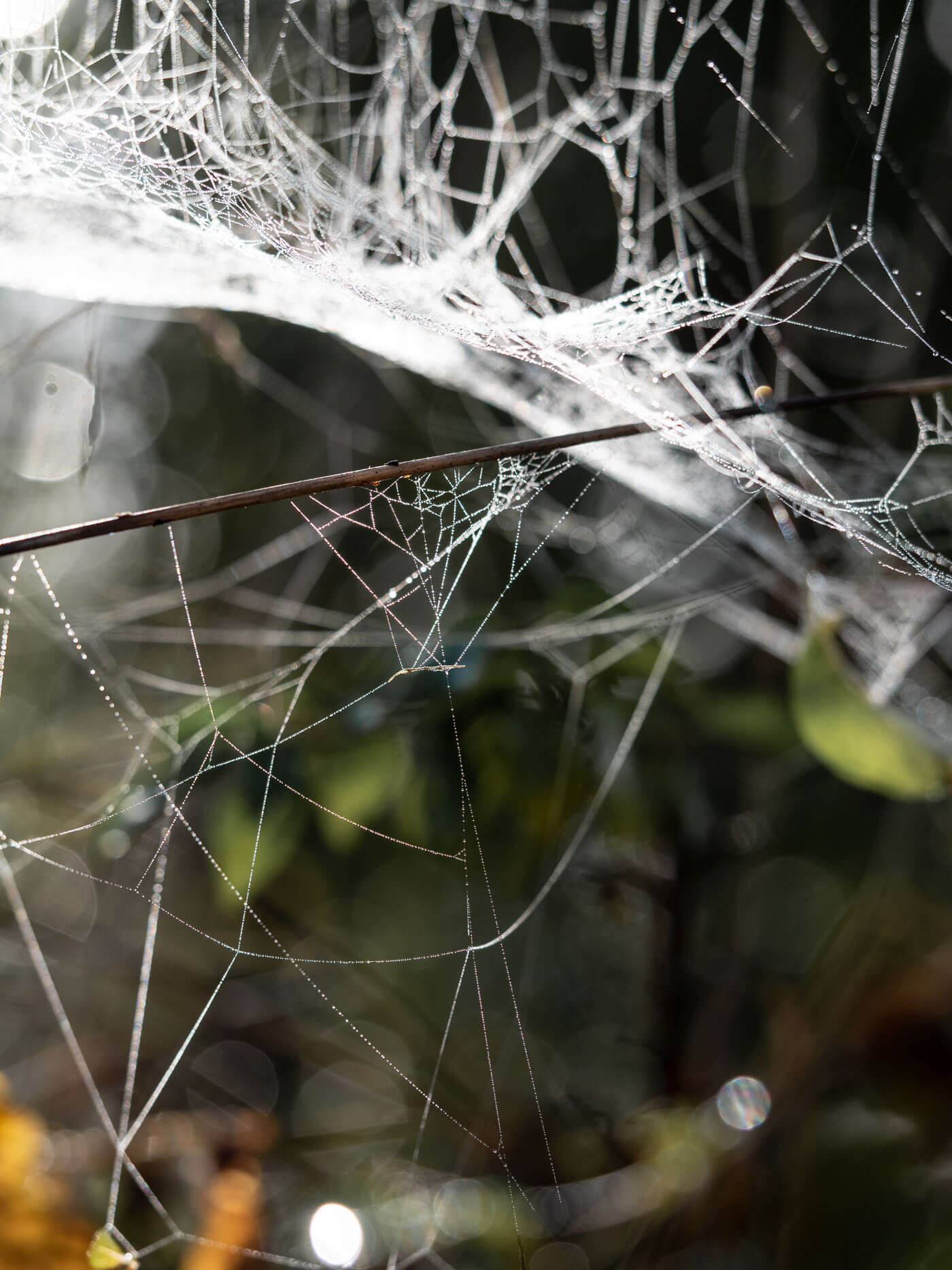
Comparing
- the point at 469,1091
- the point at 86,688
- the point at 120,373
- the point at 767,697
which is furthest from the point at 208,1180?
the point at 120,373

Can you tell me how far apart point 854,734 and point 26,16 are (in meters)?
0.70

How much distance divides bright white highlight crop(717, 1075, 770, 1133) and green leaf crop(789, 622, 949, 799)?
0.74ft

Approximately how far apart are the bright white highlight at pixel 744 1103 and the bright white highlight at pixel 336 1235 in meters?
0.25

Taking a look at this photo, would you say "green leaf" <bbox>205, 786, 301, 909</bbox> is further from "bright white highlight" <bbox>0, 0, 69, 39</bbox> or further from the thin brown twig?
"bright white highlight" <bbox>0, 0, 69, 39</bbox>

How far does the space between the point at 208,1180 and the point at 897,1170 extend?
0.45 metres

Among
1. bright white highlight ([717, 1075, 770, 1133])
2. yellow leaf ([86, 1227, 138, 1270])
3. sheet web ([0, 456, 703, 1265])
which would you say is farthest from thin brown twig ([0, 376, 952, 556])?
bright white highlight ([717, 1075, 770, 1133])

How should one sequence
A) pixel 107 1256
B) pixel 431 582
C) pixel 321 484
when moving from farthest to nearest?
pixel 431 582
pixel 107 1256
pixel 321 484

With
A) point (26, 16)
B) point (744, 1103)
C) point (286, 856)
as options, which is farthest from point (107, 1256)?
point (26, 16)

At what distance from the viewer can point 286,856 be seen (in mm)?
480

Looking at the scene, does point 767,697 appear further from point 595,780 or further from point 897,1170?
point 897,1170

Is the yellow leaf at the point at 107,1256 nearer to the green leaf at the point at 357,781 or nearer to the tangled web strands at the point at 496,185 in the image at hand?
the green leaf at the point at 357,781

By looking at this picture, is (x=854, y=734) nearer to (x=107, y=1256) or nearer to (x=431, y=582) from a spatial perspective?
(x=431, y=582)

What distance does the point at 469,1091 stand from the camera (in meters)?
0.61

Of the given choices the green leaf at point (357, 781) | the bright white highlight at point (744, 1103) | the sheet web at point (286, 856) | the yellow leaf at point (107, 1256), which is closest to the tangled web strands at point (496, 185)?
the sheet web at point (286, 856)
